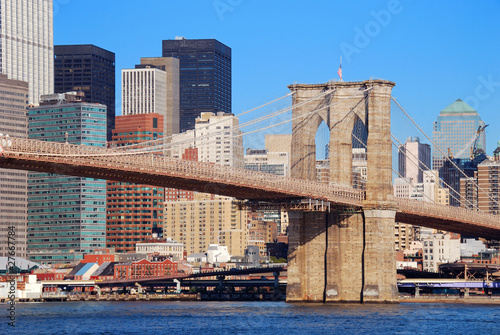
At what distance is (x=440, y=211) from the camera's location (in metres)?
99.5

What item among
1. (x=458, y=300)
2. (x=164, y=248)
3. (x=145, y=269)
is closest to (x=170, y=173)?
(x=458, y=300)

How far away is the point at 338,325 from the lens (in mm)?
71938

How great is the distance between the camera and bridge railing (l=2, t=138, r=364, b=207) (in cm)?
7025

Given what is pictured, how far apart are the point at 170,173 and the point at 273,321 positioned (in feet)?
39.6

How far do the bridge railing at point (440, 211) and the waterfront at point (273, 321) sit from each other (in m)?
8.42

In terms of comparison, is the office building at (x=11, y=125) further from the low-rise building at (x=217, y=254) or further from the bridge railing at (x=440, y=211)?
the bridge railing at (x=440, y=211)

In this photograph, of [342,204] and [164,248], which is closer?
[342,204]

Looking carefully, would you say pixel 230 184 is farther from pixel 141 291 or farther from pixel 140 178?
pixel 141 291

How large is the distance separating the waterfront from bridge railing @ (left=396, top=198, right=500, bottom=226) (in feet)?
27.6

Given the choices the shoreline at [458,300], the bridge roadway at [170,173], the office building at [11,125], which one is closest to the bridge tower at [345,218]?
the bridge roadway at [170,173]

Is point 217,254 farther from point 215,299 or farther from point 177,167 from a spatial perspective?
point 177,167

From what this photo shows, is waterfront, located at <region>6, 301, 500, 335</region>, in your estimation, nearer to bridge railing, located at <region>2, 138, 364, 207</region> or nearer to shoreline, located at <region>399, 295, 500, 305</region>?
bridge railing, located at <region>2, 138, 364, 207</region>

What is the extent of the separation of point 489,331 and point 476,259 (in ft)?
302

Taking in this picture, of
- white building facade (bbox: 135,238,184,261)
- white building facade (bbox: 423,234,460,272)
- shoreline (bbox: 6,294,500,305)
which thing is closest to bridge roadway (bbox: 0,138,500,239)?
shoreline (bbox: 6,294,500,305)
